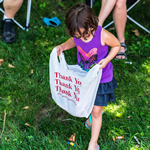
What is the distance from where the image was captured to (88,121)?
83.7 inches

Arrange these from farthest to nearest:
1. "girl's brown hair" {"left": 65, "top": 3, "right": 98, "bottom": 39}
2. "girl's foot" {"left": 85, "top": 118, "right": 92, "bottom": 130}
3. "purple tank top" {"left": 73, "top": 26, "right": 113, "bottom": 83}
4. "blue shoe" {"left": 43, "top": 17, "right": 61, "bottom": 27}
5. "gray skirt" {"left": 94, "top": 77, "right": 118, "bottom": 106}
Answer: "blue shoe" {"left": 43, "top": 17, "right": 61, "bottom": 27} → "girl's foot" {"left": 85, "top": 118, "right": 92, "bottom": 130} → "gray skirt" {"left": 94, "top": 77, "right": 118, "bottom": 106} → "purple tank top" {"left": 73, "top": 26, "right": 113, "bottom": 83} → "girl's brown hair" {"left": 65, "top": 3, "right": 98, "bottom": 39}

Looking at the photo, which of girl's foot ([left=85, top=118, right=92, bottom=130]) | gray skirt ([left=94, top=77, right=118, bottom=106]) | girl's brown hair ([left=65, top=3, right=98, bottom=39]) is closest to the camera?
girl's brown hair ([left=65, top=3, right=98, bottom=39])

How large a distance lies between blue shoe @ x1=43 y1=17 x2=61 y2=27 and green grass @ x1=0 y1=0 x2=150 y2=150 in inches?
3.4

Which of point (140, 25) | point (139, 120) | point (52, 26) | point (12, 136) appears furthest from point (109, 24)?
point (12, 136)

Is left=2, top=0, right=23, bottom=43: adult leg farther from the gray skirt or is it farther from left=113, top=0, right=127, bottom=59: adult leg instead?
the gray skirt

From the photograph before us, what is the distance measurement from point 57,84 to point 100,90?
1.30 ft

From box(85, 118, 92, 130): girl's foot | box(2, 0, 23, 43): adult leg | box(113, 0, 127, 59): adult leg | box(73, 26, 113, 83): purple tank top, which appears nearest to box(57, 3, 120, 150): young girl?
box(73, 26, 113, 83): purple tank top

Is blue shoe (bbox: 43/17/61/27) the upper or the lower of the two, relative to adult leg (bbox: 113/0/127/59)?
lower

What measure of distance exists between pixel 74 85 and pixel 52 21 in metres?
1.98

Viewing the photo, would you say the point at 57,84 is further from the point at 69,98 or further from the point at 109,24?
the point at 109,24

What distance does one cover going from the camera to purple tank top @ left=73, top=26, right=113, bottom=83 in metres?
1.61

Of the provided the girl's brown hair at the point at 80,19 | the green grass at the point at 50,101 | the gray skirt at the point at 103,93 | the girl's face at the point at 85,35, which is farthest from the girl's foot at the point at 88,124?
the girl's brown hair at the point at 80,19

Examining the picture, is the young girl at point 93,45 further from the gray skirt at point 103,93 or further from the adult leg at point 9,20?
the adult leg at point 9,20

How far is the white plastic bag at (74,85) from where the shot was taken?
163 cm
